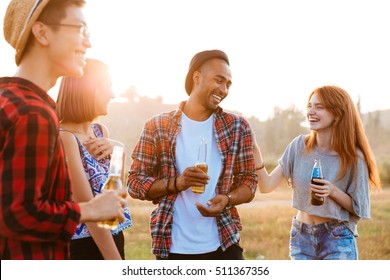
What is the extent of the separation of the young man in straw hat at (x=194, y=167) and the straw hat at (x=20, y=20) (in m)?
1.51

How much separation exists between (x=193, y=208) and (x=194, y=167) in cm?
37

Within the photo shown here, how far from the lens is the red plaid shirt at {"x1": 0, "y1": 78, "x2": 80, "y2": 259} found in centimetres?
197

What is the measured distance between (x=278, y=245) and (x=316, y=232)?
245 inches

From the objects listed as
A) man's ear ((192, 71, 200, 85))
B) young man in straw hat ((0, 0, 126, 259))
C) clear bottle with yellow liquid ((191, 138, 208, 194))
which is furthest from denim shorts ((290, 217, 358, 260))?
young man in straw hat ((0, 0, 126, 259))

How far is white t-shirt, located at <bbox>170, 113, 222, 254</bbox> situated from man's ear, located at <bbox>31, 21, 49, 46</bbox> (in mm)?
1694

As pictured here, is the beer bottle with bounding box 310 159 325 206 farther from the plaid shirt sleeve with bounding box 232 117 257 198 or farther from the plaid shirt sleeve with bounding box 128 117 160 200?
the plaid shirt sleeve with bounding box 128 117 160 200

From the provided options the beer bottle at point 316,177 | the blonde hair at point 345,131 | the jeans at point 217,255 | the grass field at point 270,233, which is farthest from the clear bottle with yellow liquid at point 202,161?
the grass field at point 270,233

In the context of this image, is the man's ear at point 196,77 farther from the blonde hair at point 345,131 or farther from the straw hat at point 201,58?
the blonde hair at point 345,131

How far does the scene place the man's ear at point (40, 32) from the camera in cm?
228

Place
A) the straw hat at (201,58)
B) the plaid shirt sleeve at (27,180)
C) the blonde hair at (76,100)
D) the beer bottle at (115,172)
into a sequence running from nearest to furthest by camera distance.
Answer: the plaid shirt sleeve at (27,180), the beer bottle at (115,172), the blonde hair at (76,100), the straw hat at (201,58)

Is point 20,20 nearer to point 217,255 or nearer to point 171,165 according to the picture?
point 171,165

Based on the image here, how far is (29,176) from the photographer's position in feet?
6.50

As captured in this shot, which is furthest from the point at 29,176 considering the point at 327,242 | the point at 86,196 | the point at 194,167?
the point at 327,242

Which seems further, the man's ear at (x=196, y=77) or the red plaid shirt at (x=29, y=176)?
the man's ear at (x=196, y=77)
